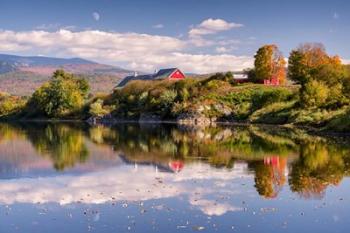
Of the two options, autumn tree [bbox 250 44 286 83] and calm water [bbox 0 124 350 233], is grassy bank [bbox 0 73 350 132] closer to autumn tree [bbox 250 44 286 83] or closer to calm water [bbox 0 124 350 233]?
autumn tree [bbox 250 44 286 83]

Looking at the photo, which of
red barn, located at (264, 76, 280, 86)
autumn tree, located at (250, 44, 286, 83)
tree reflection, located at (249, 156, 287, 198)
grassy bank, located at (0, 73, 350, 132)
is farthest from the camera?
red barn, located at (264, 76, 280, 86)

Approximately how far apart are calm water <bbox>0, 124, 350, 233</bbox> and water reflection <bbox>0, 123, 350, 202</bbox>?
6 centimetres

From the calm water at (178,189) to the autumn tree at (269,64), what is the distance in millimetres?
65209

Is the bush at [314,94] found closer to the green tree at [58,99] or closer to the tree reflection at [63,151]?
the tree reflection at [63,151]

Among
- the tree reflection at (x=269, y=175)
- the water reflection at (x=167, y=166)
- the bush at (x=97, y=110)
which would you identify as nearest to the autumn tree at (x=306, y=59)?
the bush at (x=97, y=110)

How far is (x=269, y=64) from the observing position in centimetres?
11512

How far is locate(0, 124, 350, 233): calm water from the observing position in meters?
20.7

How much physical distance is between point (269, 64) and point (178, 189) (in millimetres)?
91221

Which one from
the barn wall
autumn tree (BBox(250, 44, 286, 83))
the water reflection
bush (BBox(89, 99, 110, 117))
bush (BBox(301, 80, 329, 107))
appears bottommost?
bush (BBox(89, 99, 110, 117))

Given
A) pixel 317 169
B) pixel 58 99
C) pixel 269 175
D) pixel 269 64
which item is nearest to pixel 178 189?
pixel 269 175

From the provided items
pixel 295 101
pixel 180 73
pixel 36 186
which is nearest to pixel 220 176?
pixel 36 186

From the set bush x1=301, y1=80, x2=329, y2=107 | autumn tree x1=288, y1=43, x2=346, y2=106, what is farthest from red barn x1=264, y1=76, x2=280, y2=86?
bush x1=301, y1=80, x2=329, y2=107

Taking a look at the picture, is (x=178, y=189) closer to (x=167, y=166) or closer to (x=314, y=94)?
(x=167, y=166)

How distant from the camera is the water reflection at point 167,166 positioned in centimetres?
2714
